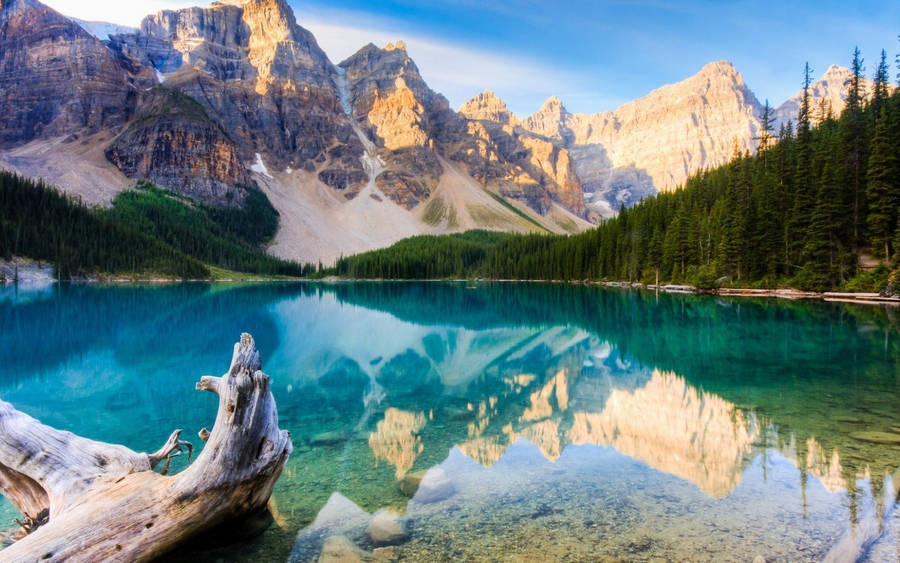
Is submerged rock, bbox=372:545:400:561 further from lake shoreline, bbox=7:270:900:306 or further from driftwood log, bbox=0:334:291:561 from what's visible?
lake shoreline, bbox=7:270:900:306

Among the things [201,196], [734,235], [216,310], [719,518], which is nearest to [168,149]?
[201,196]

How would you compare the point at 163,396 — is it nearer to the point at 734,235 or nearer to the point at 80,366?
the point at 80,366

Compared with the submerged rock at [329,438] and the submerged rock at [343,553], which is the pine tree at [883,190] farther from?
the submerged rock at [343,553]

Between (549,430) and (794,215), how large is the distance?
178 feet

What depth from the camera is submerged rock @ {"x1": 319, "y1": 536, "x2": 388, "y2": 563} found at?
22.1 ft

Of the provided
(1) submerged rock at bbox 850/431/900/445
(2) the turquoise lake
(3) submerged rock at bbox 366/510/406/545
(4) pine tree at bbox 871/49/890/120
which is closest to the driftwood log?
(2) the turquoise lake

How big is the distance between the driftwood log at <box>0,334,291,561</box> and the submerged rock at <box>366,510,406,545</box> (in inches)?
67.8

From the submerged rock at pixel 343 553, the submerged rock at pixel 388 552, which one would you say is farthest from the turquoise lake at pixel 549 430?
the submerged rock at pixel 343 553

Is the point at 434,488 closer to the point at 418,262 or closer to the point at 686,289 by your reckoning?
the point at 686,289

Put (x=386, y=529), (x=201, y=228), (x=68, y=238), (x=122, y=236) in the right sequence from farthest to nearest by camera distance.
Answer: (x=201, y=228)
(x=122, y=236)
(x=68, y=238)
(x=386, y=529)

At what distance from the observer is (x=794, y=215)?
53781 millimetres

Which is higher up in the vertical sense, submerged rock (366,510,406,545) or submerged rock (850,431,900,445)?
submerged rock (850,431,900,445)

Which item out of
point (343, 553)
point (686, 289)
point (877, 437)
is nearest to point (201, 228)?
point (686, 289)

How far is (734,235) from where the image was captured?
6094cm
